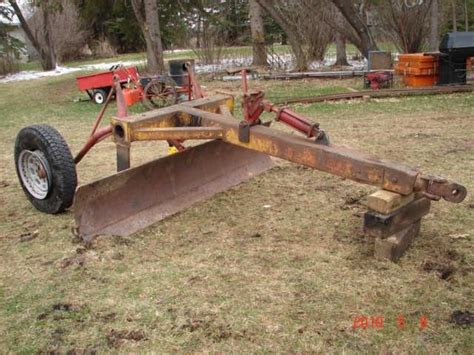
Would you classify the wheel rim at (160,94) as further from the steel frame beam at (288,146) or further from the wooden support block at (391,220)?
the wooden support block at (391,220)

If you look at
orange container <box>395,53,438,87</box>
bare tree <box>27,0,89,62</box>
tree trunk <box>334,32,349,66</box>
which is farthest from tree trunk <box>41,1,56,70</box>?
orange container <box>395,53,438,87</box>

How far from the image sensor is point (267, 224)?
4.06 m

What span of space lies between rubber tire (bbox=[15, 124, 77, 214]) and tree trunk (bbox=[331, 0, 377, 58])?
10.9 meters

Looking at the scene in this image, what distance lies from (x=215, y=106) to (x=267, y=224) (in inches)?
44.8

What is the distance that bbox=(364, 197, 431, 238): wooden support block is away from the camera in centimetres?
308

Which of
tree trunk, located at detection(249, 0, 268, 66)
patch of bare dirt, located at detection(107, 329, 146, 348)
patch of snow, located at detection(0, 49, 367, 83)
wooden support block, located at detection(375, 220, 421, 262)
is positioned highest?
tree trunk, located at detection(249, 0, 268, 66)

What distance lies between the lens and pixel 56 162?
4055 millimetres

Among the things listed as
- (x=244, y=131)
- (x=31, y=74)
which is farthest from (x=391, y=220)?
(x=31, y=74)

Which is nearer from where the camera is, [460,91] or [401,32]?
[460,91]

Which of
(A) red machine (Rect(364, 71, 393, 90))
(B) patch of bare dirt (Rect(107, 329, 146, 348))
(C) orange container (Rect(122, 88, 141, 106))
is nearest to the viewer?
(B) patch of bare dirt (Rect(107, 329, 146, 348))

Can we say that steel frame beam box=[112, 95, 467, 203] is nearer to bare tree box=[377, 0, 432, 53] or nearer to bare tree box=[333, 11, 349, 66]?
bare tree box=[377, 0, 432, 53]

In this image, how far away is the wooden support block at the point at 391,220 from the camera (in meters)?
3.08

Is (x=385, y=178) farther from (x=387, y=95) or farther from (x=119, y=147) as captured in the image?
(x=387, y=95)

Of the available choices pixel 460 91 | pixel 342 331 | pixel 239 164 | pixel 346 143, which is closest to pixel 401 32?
pixel 460 91
